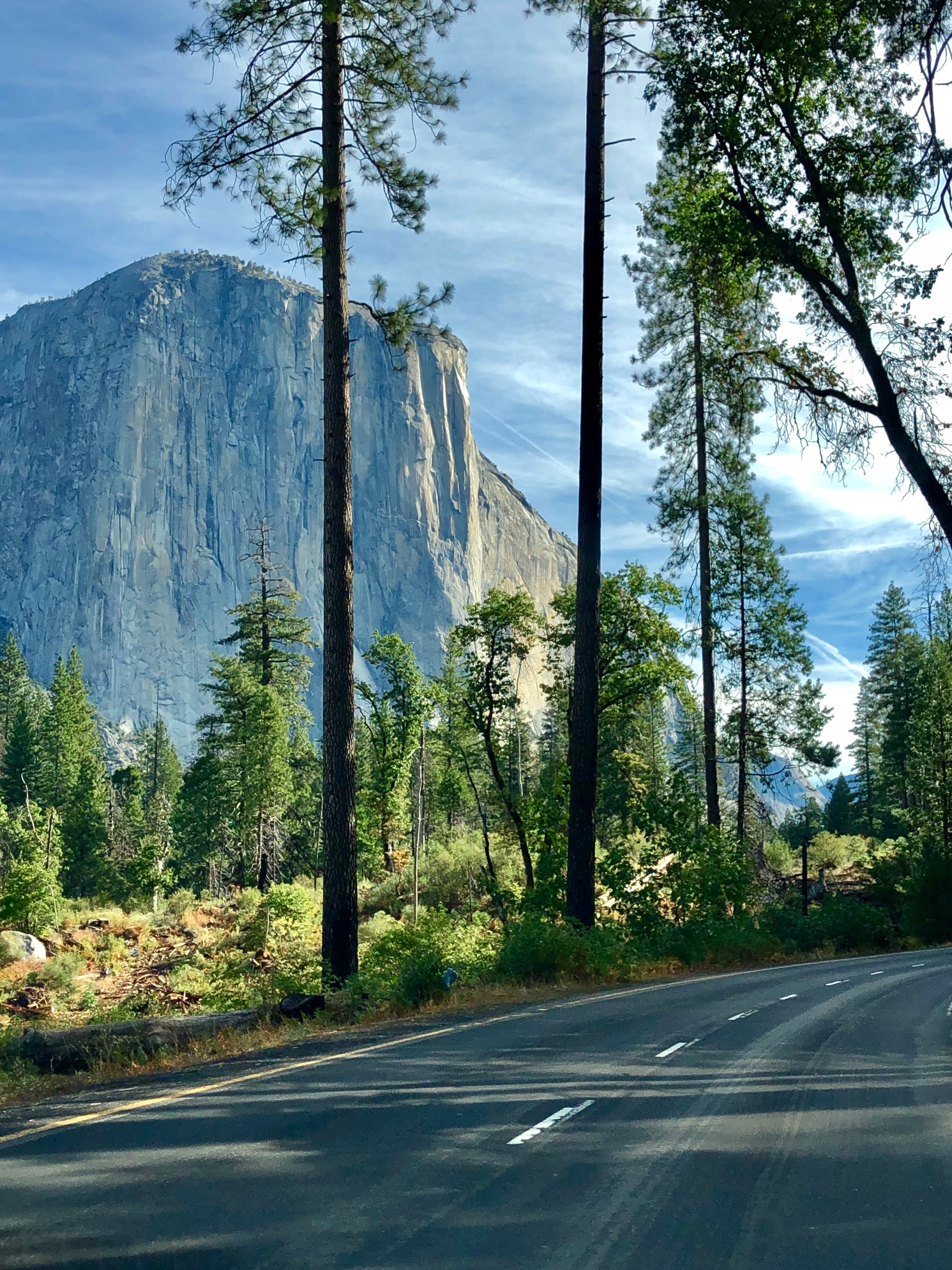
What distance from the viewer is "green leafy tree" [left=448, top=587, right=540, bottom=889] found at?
2833 cm

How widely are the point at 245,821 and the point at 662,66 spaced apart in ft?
108

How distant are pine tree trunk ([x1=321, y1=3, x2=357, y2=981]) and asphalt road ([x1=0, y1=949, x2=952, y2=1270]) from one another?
4399mm

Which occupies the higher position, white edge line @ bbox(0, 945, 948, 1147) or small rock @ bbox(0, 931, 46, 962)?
white edge line @ bbox(0, 945, 948, 1147)

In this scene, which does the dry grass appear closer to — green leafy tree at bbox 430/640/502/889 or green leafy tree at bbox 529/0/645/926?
green leafy tree at bbox 529/0/645/926

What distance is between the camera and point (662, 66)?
14625 mm

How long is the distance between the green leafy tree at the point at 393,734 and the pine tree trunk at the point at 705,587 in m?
25.0

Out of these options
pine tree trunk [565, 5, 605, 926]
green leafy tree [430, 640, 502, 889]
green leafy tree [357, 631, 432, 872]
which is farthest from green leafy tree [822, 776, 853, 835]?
pine tree trunk [565, 5, 605, 926]

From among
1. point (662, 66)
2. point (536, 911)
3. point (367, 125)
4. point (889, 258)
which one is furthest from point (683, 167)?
point (536, 911)

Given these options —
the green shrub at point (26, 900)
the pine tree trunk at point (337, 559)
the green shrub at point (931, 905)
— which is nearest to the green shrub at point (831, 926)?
the green shrub at point (931, 905)

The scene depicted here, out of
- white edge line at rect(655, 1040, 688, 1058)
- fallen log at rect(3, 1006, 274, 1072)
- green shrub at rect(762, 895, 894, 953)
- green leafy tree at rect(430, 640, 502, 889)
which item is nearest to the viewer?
fallen log at rect(3, 1006, 274, 1072)

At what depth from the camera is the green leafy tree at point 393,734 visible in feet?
168

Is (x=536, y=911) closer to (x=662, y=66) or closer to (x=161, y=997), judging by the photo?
(x=161, y=997)

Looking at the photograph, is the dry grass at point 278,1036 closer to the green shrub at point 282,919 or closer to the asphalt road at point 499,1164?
the asphalt road at point 499,1164

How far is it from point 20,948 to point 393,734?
23.4 meters
